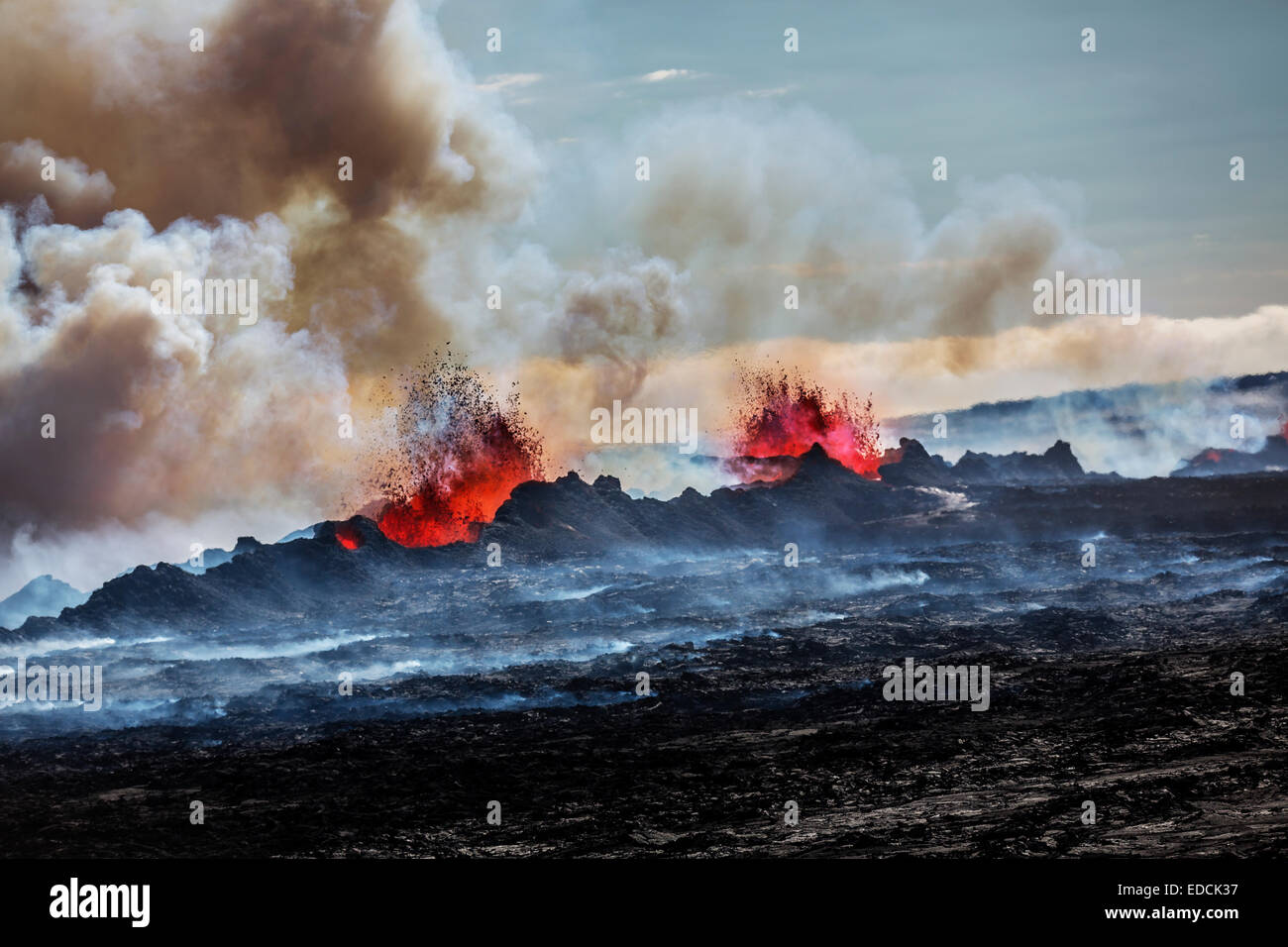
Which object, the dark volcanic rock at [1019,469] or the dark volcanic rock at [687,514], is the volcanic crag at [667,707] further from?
the dark volcanic rock at [1019,469]

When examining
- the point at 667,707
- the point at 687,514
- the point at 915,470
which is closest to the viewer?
the point at 667,707

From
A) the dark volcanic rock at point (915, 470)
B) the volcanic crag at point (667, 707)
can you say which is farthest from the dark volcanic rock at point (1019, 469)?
the volcanic crag at point (667, 707)

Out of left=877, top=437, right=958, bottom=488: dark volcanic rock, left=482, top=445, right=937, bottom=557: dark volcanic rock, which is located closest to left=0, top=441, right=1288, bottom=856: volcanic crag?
left=482, top=445, right=937, bottom=557: dark volcanic rock

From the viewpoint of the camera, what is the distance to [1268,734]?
2483cm

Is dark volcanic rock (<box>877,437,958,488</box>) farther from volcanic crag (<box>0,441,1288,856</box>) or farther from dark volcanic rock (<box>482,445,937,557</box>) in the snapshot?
volcanic crag (<box>0,441,1288,856</box>)

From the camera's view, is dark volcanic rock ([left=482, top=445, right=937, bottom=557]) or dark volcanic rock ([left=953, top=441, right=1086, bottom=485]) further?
dark volcanic rock ([left=953, top=441, right=1086, bottom=485])

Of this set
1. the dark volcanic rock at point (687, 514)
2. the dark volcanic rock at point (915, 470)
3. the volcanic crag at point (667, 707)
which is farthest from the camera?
the dark volcanic rock at point (915, 470)

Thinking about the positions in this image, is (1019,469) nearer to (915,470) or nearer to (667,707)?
(915,470)

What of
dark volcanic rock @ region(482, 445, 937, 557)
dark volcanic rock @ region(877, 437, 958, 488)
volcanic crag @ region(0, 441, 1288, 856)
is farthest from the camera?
dark volcanic rock @ region(877, 437, 958, 488)

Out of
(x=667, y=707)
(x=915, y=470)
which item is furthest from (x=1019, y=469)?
(x=667, y=707)

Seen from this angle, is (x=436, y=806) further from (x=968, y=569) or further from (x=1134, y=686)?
(x=968, y=569)
